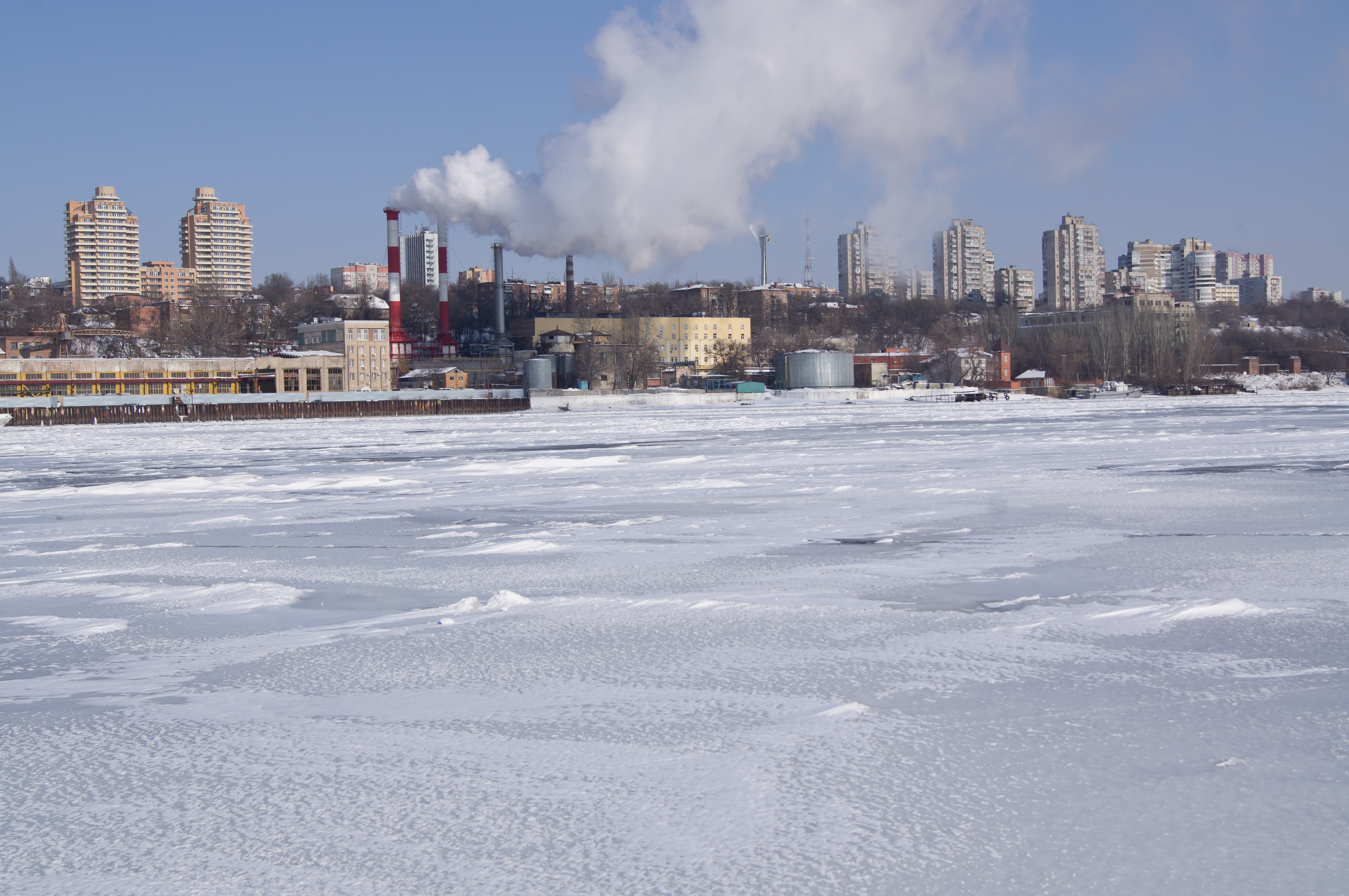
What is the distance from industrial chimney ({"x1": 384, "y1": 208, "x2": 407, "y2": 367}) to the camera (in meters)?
61.0

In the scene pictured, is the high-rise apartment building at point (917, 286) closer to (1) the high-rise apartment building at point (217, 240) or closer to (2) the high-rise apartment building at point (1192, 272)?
(2) the high-rise apartment building at point (1192, 272)

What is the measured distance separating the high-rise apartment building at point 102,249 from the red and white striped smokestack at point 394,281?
94738mm

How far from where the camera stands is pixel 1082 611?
5.39 metres

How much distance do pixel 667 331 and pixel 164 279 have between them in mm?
88335

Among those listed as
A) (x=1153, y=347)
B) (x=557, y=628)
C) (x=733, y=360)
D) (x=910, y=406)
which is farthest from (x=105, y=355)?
(x=557, y=628)

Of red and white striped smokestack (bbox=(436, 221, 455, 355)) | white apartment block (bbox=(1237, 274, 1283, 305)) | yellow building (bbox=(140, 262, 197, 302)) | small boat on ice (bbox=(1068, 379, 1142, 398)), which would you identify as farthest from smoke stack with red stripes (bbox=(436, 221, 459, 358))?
white apartment block (bbox=(1237, 274, 1283, 305))

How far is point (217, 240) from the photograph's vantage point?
A: 146125mm

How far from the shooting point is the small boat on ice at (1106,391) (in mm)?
60375

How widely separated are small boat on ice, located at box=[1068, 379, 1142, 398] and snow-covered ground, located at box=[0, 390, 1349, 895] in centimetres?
5397

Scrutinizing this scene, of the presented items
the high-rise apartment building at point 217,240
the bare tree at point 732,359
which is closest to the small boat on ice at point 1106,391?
the bare tree at point 732,359

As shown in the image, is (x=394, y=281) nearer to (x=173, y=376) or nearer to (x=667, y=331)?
(x=173, y=376)

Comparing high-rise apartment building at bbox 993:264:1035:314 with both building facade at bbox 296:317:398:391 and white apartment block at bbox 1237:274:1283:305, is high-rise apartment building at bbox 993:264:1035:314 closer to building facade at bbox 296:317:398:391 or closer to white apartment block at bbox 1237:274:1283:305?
white apartment block at bbox 1237:274:1283:305

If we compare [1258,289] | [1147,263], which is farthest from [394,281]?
[1258,289]

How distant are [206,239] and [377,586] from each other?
15641 centimetres
